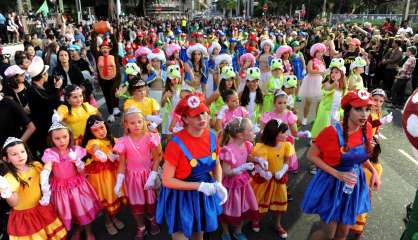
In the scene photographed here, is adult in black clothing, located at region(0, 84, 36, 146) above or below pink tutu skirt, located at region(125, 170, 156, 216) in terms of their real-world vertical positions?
above

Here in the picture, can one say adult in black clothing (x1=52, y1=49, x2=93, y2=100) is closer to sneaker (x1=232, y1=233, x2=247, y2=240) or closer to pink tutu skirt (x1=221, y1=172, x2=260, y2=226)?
pink tutu skirt (x1=221, y1=172, x2=260, y2=226)

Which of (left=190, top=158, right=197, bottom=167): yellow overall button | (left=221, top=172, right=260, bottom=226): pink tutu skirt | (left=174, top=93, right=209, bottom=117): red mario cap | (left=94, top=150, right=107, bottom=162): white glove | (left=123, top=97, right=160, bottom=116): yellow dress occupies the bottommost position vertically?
(left=221, top=172, right=260, bottom=226): pink tutu skirt

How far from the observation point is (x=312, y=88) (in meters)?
7.52

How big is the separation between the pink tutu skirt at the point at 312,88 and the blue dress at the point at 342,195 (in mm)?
4262

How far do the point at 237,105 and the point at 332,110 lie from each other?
1738 millimetres

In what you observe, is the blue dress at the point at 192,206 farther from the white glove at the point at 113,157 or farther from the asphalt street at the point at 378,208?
the white glove at the point at 113,157

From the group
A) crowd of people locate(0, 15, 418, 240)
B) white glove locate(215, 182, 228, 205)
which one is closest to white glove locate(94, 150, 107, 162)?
crowd of people locate(0, 15, 418, 240)

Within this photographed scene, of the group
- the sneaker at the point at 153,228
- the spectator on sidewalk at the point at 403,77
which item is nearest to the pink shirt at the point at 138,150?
the sneaker at the point at 153,228

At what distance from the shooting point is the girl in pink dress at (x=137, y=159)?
3867 mm

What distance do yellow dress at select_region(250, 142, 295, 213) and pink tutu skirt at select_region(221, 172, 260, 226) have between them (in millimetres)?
168

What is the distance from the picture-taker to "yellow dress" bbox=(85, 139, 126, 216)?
402 centimetres

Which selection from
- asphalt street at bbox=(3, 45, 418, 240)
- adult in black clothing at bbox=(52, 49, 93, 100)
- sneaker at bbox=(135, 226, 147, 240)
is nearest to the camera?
sneaker at bbox=(135, 226, 147, 240)

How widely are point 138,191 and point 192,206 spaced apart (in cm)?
111

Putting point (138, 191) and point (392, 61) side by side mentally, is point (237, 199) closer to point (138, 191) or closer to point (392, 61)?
point (138, 191)
